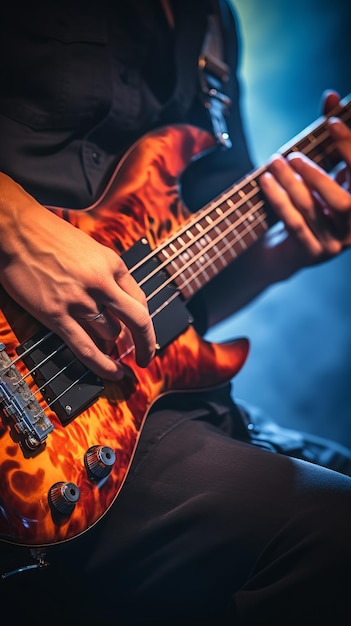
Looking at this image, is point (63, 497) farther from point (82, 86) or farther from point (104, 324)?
point (82, 86)

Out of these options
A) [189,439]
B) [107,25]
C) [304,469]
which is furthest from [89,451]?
[107,25]

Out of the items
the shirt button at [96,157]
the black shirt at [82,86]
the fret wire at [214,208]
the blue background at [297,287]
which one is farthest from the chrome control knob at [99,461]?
the blue background at [297,287]

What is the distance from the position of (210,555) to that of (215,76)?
3.98 ft

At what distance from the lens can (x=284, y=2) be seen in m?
2.16

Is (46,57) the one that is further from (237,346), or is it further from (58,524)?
(58,524)

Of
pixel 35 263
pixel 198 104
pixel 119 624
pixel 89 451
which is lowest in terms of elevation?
pixel 119 624

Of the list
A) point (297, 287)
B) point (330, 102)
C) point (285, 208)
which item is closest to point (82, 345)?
point (285, 208)

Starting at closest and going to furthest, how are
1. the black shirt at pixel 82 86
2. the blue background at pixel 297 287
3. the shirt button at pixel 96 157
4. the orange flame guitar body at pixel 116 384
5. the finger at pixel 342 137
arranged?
the orange flame guitar body at pixel 116 384 < the black shirt at pixel 82 86 < the shirt button at pixel 96 157 < the finger at pixel 342 137 < the blue background at pixel 297 287

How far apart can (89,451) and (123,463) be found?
0.25 feet

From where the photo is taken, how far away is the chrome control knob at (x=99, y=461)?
2.28 feet

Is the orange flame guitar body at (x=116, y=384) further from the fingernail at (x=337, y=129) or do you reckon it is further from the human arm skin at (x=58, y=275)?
the fingernail at (x=337, y=129)

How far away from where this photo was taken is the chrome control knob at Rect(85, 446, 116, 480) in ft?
2.28

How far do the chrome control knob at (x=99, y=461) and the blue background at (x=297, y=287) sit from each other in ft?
5.35

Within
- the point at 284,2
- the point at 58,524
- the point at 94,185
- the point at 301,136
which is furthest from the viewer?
the point at 284,2
